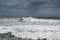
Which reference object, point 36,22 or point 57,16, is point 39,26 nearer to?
point 36,22

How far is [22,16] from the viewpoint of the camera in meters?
1.43

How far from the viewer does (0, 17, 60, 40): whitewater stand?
1.10 meters

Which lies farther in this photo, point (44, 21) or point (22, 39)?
point (44, 21)

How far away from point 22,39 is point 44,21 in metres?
0.40

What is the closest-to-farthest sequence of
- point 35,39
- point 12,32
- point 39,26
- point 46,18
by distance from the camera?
point 35,39
point 12,32
point 39,26
point 46,18

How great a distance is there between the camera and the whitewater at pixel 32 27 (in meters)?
1.10

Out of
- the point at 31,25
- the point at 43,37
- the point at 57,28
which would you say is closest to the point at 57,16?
the point at 57,28

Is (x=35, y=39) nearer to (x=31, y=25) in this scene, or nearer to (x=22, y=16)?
(x=31, y=25)

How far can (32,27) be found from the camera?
123cm

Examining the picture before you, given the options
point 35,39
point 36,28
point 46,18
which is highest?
point 46,18

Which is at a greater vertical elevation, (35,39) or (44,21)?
(44,21)

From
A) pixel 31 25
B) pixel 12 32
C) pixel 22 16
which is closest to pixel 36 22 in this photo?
pixel 31 25

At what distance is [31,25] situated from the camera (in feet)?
4.18

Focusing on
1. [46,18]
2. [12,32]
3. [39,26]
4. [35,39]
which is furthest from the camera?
[46,18]
